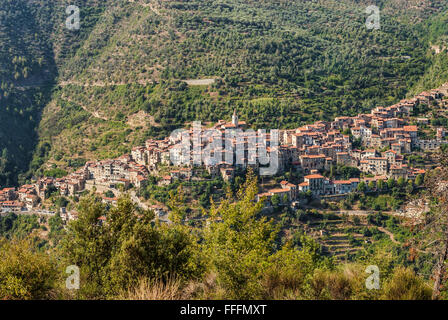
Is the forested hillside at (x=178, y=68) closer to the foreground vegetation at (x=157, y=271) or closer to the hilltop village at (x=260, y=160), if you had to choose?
the hilltop village at (x=260, y=160)

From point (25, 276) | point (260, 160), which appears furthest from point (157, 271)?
point (260, 160)

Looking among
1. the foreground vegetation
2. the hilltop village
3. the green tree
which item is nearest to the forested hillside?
the hilltop village

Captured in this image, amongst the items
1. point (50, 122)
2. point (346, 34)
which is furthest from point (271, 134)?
point (346, 34)

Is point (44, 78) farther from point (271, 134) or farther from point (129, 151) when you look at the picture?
point (271, 134)

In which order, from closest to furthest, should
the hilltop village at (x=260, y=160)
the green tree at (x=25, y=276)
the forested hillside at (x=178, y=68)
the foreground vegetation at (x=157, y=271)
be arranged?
1. the foreground vegetation at (x=157, y=271)
2. the green tree at (x=25, y=276)
3. the hilltop village at (x=260, y=160)
4. the forested hillside at (x=178, y=68)

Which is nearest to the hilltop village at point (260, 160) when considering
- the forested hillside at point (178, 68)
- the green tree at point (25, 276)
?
the forested hillside at point (178, 68)
